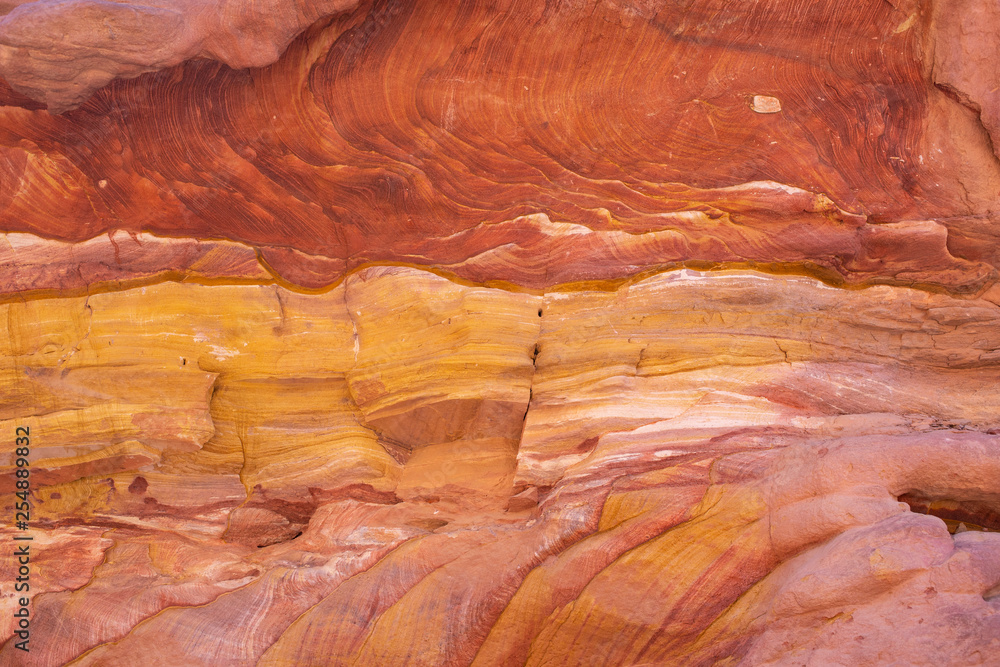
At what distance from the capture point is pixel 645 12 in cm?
517

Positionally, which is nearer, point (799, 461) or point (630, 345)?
point (799, 461)

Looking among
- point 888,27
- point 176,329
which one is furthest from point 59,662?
point 888,27

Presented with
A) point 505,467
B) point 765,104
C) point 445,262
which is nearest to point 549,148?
point 445,262

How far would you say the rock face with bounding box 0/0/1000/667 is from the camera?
16.2 feet

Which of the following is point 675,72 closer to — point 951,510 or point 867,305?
point 867,305

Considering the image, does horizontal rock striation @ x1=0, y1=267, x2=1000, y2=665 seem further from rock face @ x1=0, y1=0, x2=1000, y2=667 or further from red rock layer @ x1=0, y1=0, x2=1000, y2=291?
red rock layer @ x1=0, y1=0, x2=1000, y2=291

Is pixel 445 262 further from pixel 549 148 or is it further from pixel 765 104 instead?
pixel 765 104

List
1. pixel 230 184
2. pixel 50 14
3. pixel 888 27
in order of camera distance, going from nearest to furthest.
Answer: pixel 50 14 < pixel 888 27 < pixel 230 184

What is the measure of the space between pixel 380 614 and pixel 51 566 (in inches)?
93.5

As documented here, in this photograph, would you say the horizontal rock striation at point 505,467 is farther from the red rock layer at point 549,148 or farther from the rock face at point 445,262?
the red rock layer at point 549,148

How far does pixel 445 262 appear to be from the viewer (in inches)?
218

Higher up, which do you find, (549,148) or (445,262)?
(549,148)

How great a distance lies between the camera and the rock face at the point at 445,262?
493 centimetres

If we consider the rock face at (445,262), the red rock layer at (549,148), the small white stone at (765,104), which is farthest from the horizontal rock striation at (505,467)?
the small white stone at (765,104)
